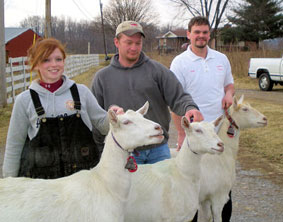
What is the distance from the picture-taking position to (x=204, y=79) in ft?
14.1

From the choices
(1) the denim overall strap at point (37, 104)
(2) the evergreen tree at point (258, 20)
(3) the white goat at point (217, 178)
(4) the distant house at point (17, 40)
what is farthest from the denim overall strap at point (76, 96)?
(4) the distant house at point (17, 40)

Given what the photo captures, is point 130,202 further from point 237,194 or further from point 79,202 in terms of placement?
point 237,194

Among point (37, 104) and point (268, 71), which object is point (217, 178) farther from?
point (268, 71)

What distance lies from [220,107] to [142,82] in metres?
1.20

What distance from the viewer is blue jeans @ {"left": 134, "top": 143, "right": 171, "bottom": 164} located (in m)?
4.00

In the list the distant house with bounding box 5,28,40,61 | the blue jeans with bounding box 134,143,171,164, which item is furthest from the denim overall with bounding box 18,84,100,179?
the distant house with bounding box 5,28,40,61

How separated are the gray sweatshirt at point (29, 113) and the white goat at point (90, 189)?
34cm

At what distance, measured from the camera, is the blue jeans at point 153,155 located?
4.00 meters

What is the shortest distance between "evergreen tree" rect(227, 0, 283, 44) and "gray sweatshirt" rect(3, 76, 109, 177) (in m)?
37.7

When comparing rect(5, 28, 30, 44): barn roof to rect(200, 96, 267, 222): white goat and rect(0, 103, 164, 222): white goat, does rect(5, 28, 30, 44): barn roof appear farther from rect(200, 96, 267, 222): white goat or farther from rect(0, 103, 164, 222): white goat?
rect(0, 103, 164, 222): white goat

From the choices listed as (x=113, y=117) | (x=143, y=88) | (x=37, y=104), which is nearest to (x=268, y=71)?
(x=143, y=88)

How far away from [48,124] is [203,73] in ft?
6.78

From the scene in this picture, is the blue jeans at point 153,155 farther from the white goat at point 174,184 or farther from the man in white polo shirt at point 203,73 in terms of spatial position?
the man in white polo shirt at point 203,73

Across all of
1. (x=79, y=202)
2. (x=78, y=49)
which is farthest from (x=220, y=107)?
(x=78, y=49)
